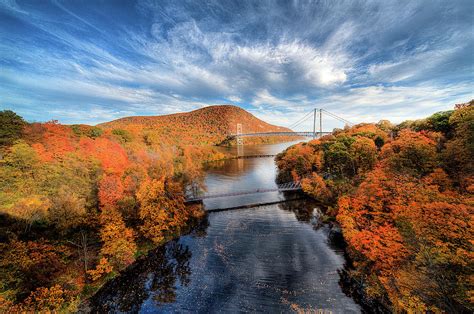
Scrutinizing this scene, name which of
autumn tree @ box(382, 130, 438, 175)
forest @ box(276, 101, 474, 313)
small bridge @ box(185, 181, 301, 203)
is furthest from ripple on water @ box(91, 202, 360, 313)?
autumn tree @ box(382, 130, 438, 175)

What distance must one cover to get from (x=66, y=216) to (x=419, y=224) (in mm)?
23846

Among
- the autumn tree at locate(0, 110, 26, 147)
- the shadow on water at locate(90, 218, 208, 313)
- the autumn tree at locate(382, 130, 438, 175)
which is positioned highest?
the autumn tree at locate(0, 110, 26, 147)

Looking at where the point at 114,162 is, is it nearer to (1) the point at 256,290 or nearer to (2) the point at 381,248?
(1) the point at 256,290

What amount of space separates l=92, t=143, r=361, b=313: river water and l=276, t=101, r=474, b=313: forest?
2411mm

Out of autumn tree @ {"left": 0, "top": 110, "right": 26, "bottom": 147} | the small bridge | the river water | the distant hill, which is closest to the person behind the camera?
the river water

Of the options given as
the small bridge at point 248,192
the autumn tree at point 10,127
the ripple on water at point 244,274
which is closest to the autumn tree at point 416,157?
the ripple on water at point 244,274

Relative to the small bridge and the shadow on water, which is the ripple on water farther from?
the small bridge

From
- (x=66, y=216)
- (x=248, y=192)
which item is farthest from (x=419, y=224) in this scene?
(x=66, y=216)

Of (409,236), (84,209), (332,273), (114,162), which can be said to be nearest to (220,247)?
(332,273)

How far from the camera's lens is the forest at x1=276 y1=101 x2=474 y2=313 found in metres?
8.65

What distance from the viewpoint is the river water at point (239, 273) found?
11.7 meters

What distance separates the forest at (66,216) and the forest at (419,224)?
16.2 meters

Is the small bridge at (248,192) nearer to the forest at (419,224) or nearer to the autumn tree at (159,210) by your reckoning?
the autumn tree at (159,210)

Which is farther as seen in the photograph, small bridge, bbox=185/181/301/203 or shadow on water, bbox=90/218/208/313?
small bridge, bbox=185/181/301/203
